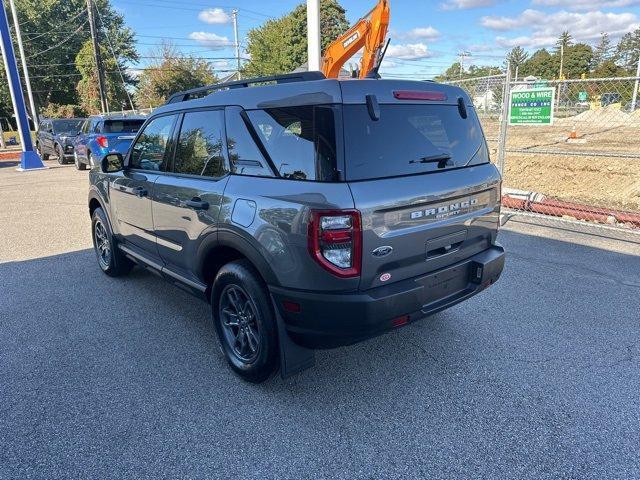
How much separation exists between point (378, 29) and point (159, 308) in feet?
24.4

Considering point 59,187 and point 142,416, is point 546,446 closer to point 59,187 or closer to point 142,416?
point 142,416

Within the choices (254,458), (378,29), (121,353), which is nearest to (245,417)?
(254,458)

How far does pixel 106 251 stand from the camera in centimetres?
546

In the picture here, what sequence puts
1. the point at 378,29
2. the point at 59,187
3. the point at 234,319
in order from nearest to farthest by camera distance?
the point at 234,319 < the point at 378,29 < the point at 59,187

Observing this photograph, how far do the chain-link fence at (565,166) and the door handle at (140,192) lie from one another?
18.1 ft

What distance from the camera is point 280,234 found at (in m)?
2.64

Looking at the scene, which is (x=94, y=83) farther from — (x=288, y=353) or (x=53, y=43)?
(x=288, y=353)

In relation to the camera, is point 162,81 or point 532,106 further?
point 162,81

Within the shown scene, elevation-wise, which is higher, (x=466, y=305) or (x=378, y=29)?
(x=378, y=29)

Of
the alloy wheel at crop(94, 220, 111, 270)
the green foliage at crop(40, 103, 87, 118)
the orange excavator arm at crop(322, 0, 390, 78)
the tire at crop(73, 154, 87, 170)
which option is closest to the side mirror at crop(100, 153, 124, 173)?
the alloy wheel at crop(94, 220, 111, 270)

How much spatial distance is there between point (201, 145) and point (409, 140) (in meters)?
1.62

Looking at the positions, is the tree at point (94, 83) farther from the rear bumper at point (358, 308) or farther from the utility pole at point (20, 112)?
the rear bumper at point (358, 308)

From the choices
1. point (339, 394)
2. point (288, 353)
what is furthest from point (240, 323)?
point (339, 394)

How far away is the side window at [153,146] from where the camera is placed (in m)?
4.00
